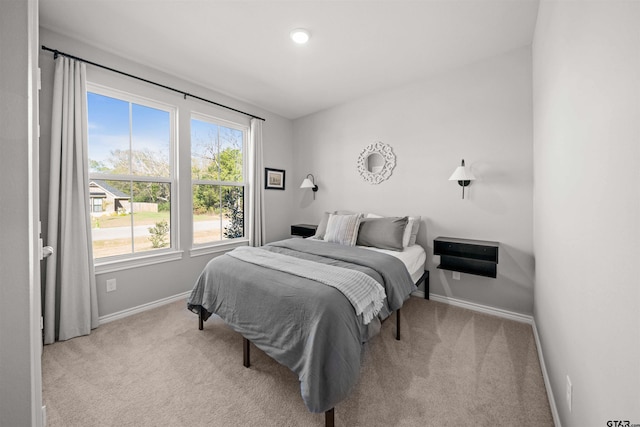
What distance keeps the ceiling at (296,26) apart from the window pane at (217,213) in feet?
4.60

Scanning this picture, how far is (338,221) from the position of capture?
325cm

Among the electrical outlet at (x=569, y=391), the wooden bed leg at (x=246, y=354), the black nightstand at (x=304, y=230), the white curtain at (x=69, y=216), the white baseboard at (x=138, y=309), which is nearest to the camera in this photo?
the electrical outlet at (x=569, y=391)

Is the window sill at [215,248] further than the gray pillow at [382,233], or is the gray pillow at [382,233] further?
the window sill at [215,248]

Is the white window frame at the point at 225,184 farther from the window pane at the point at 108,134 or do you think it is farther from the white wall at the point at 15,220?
the white wall at the point at 15,220

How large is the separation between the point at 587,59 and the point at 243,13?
222 centimetres

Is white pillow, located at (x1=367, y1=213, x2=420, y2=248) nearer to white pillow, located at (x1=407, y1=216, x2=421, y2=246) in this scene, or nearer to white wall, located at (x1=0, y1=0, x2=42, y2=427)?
white pillow, located at (x1=407, y1=216, x2=421, y2=246)

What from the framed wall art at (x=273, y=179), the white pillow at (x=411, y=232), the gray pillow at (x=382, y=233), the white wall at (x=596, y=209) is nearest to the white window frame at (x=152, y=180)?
the framed wall art at (x=273, y=179)

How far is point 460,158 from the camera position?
2.98 metres

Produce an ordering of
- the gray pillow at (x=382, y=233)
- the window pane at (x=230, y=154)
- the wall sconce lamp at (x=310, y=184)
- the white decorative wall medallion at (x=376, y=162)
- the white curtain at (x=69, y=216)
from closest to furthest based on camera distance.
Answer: the white curtain at (x=69, y=216)
the gray pillow at (x=382, y=233)
the white decorative wall medallion at (x=376, y=162)
the window pane at (x=230, y=154)
the wall sconce lamp at (x=310, y=184)

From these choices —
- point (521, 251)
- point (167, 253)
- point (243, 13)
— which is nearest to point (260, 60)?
point (243, 13)

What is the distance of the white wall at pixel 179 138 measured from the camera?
2.27 m

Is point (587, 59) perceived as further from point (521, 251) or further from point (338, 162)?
point (338, 162)

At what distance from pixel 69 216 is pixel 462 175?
376 centimetres

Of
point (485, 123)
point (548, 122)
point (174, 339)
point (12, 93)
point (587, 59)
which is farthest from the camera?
point (485, 123)
